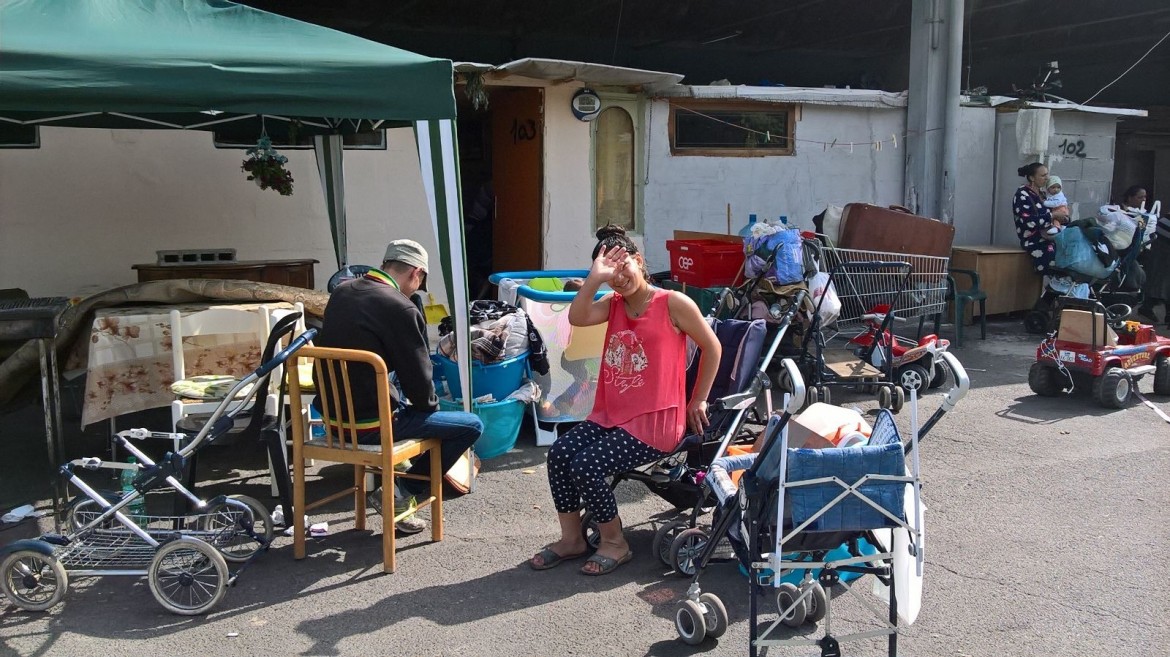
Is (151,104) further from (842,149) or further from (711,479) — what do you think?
(842,149)

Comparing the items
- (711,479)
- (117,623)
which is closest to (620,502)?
(711,479)

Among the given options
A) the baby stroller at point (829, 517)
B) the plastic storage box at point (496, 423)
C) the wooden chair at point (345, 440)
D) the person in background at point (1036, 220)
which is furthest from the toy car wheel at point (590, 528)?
the person in background at point (1036, 220)

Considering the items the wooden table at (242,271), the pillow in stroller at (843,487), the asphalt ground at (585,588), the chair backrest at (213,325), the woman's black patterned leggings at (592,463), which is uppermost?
the wooden table at (242,271)

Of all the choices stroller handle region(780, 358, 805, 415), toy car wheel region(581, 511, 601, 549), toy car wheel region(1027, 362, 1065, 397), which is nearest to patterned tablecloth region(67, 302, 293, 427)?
toy car wheel region(581, 511, 601, 549)

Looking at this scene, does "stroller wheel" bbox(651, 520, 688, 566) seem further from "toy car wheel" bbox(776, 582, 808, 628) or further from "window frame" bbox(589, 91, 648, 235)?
"window frame" bbox(589, 91, 648, 235)

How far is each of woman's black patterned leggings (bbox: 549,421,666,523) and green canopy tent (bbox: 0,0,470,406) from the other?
119 centimetres

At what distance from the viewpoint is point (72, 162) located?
339 inches

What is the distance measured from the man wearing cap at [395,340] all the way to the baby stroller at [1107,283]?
797 cm

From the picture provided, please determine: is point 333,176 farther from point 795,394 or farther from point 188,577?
point 795,394

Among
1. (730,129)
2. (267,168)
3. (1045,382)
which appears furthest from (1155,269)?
(267,168)

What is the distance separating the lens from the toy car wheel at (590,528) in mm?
4816

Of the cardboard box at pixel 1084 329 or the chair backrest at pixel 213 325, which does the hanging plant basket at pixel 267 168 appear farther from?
the cardboard box at pixel 1084 329

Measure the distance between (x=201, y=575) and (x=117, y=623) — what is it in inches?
15.3

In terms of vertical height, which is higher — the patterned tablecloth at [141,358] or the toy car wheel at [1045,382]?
the patterned tablecloth at [141,358]
